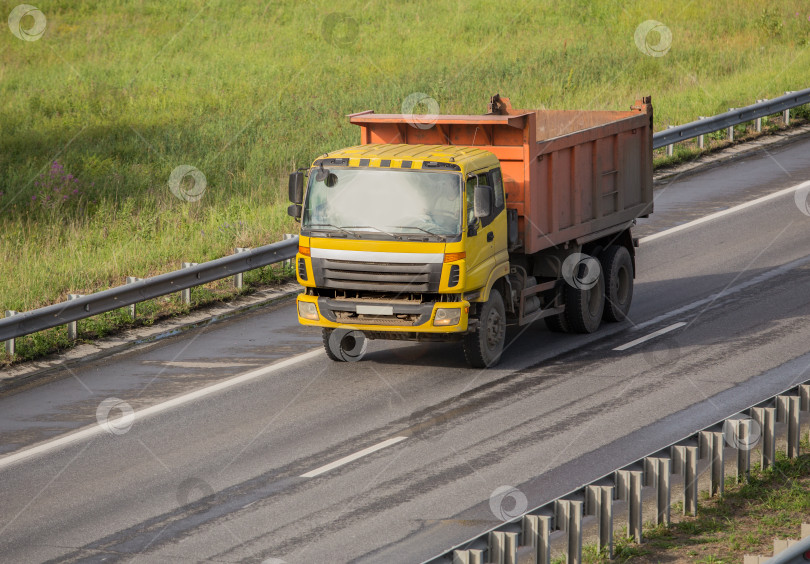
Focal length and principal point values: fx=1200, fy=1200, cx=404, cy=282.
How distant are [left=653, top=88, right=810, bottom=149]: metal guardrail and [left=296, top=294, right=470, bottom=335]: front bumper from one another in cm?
1171

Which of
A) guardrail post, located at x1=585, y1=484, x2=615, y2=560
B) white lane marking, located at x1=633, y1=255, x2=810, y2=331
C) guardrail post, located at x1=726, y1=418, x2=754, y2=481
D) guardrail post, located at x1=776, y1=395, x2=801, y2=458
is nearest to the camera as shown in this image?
guardrail post, located at x1=585, y1=484, x2=615, y2=560

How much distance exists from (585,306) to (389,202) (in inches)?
124

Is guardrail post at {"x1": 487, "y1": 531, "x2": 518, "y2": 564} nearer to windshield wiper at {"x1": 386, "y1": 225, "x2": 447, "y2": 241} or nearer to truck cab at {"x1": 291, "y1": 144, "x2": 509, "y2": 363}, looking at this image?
truck cab at {"x1": 291, "y1": 144, "x2": 509, "y2": 363}

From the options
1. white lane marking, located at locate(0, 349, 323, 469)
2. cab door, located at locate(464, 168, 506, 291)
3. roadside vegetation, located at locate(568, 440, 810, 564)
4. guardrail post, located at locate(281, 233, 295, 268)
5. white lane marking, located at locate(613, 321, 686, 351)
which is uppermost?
cab door, located at locate(464, 168, 506, 291)

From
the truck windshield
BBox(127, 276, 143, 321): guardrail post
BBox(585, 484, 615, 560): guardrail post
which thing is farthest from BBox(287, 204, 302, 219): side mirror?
BBox(585, 484, 615, 560): guardrail post

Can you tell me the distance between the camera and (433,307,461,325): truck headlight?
40.8ft

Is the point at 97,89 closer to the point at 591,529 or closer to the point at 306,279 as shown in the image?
the point at 306,279

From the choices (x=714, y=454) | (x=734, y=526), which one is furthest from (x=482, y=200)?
(x=734, y=526)

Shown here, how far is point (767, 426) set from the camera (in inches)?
376

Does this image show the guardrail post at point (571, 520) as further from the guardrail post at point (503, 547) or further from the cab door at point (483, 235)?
the cab door at point (483, 235)

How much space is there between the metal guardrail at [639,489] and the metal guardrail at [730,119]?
13.8m

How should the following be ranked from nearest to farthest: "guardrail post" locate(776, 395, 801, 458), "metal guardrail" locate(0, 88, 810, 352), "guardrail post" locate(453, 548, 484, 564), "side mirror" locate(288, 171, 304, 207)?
"guardrail post" locate(453, 548, 484, 564) < "guardrail post" locate(776, 395, 801, 458) < "side mirror" locate(288, 171, 304, 207) < "metal guardrail" locate(0, 88, 810, 352)

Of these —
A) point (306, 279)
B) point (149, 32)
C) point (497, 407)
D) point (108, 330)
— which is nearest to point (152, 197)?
point (108, 330)

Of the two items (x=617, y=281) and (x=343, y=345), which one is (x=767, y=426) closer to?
(x=343, y=345)
